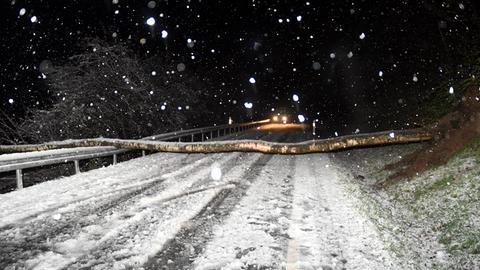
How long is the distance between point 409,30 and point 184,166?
1125 centimetres

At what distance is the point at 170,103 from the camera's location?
22.8m

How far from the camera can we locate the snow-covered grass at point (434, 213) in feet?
17.7

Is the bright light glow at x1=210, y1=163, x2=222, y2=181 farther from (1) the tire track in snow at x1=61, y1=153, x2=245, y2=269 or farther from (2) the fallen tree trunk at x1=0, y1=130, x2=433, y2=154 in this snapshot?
(1) the tire track in snow at x1=61, y1=153, x2=245, y2=269

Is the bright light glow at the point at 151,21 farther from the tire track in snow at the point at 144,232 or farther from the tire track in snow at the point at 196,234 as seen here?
the tire track in snow at the point at 144,232

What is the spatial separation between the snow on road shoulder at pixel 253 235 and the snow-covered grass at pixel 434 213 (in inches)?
69.2

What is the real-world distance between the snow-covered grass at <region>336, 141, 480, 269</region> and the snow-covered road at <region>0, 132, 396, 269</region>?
0.49m

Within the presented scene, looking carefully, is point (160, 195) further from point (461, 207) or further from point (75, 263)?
point (461, 207)

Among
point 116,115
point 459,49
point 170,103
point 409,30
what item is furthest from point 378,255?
point 170,103

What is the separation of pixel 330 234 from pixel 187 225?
2435 millimetres

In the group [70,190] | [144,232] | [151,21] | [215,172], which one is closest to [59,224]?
[144,232]

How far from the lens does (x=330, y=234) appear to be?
234 inches

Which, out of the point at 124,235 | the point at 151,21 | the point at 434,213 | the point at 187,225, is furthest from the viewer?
the point at 151,21

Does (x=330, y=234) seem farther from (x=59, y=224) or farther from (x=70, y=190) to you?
(x=70, y=190)

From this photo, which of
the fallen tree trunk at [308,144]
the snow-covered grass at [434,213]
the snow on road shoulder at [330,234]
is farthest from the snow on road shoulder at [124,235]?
the snow-covered grass at [434,213]
